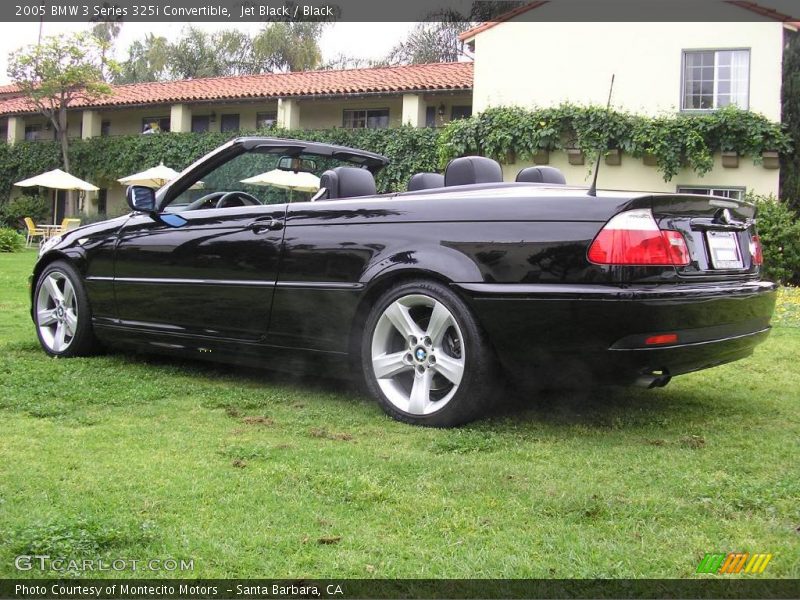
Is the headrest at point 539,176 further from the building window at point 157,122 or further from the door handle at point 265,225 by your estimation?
the building window at point 157,122

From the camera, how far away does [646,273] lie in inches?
132

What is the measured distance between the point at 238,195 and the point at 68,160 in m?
27.8

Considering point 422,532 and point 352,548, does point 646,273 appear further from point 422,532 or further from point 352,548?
point 352,548

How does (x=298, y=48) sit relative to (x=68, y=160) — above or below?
above

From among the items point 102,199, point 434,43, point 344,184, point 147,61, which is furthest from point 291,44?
point 344,184

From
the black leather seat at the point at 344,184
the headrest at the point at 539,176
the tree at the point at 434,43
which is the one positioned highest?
the tree at the point at 434,43

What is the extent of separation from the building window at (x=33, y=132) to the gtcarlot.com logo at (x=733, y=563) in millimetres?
37033

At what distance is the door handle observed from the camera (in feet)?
14.4

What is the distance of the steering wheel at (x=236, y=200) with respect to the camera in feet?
16.7

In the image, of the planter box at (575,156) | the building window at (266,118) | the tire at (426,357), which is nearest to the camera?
the tire at (426,357)

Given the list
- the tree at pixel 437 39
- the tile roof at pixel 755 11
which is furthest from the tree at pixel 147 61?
the tile roof at pixel 755 11

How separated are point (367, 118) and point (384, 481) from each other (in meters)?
25.4

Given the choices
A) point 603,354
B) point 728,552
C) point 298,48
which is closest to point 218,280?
point 603,354

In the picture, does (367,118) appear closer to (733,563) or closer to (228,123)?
(228,123)
